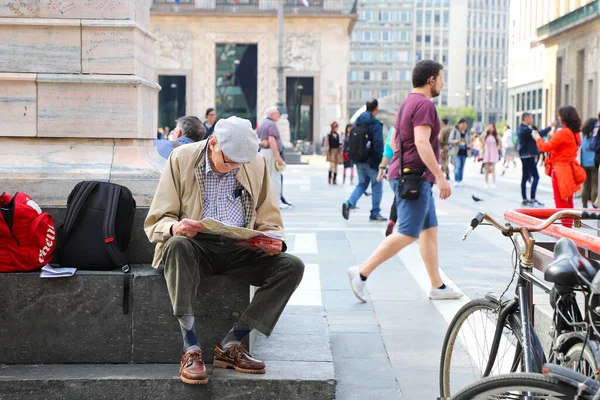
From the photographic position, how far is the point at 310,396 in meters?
4.97

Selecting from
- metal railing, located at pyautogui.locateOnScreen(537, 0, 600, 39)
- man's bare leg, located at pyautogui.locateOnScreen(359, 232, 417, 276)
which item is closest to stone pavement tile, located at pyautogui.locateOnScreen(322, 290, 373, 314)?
man's bare leg, located at pyautogui.locateOnScreen(359, 232, 417, 276)

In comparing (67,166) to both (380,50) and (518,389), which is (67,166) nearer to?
(518,389)

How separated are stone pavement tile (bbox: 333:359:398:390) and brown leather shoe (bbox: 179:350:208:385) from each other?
0.91 metres

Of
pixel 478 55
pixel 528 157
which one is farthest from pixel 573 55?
pixel 478 55

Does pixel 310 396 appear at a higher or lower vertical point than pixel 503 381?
lower

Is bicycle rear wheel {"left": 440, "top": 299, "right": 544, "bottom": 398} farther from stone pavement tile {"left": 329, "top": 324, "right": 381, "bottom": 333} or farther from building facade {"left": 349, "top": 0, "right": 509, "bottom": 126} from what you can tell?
building facade {"left": 349, "top": 0, "right": 509, "bottom": 126}

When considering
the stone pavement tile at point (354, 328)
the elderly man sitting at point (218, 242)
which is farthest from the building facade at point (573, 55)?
the elderly man sitting at point (218, 242)

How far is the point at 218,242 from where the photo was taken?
512cm

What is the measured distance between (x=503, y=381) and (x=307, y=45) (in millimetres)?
55862

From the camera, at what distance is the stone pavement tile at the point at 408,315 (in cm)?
688

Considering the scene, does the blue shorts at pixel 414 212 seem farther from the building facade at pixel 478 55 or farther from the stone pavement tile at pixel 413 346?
the building facade at pixel 478 55

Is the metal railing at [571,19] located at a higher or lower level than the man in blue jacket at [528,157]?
higher

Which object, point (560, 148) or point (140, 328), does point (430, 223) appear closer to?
point (140, 328)

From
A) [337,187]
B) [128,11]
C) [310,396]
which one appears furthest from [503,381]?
[337,187]
